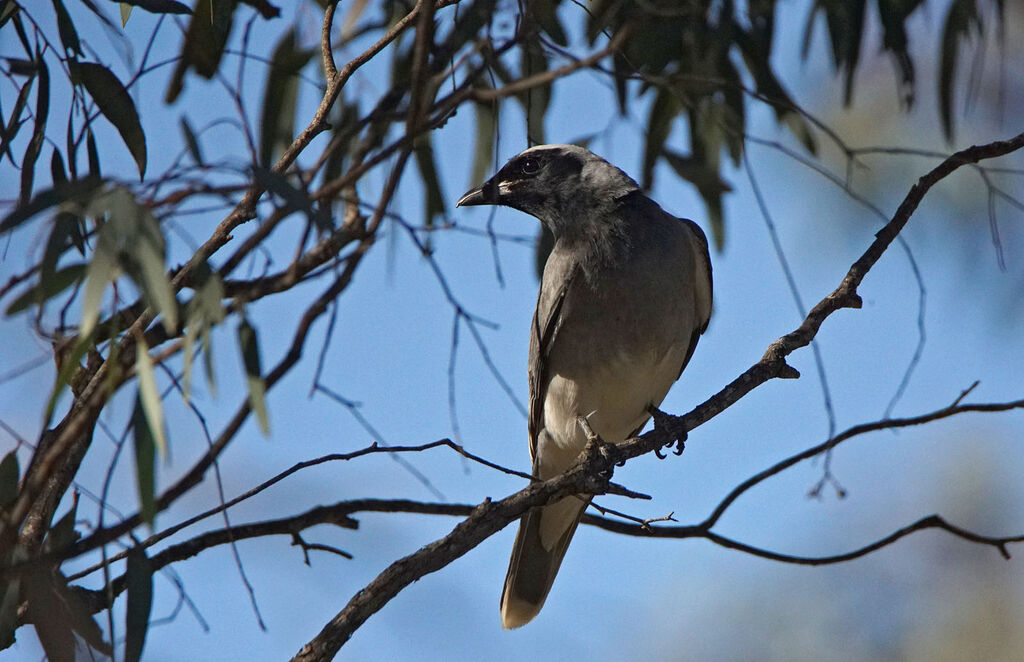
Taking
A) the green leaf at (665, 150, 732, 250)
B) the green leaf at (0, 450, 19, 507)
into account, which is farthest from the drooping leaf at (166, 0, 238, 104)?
the green leaf at (665, 150, 732, 250)

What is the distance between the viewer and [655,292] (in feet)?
13.5

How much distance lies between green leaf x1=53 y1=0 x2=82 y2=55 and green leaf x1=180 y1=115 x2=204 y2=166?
70 cm

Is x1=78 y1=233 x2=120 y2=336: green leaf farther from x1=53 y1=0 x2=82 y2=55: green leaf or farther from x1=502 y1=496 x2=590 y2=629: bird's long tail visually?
x1=502 y1=496 x2=590 y2=629: bird's long tail

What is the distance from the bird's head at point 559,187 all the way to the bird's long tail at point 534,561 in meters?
1.24

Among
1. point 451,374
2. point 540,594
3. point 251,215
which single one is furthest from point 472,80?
point 540,594

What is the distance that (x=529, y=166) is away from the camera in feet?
15.1

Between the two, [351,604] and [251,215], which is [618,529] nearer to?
[351,604]

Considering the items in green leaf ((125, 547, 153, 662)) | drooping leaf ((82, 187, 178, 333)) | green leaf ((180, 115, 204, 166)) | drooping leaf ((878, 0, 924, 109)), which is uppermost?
drooping leaf ((878, 0, 924, 109))

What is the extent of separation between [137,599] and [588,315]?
2259mm

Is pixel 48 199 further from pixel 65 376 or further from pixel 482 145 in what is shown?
pixel 482 145

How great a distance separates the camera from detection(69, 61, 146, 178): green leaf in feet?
10.1

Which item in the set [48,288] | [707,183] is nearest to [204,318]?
[48,288]

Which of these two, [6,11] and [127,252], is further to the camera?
[6,11]

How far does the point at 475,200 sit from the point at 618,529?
1.68 meters
